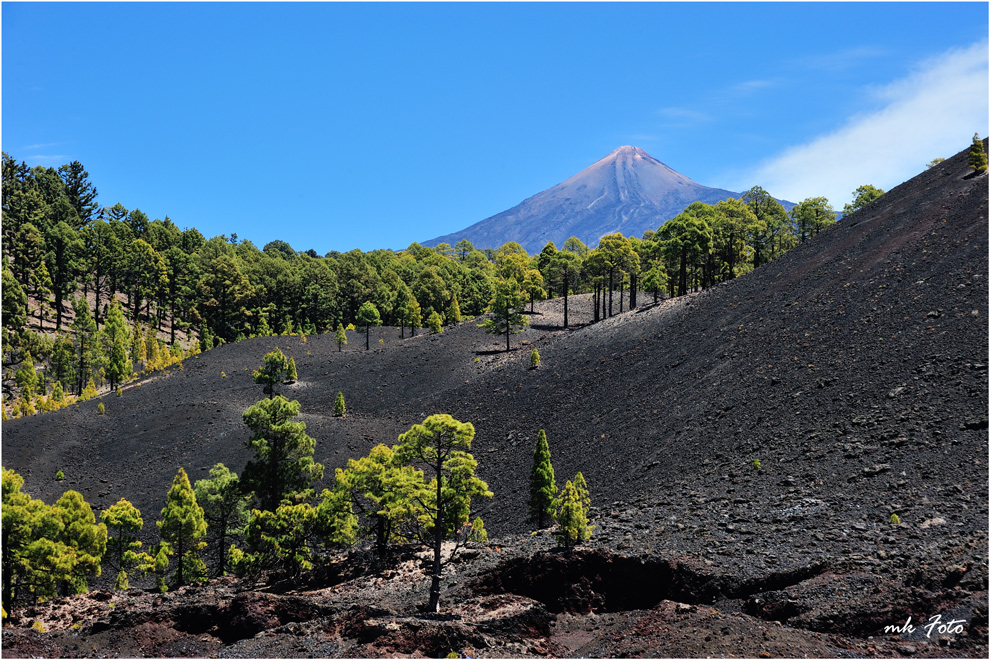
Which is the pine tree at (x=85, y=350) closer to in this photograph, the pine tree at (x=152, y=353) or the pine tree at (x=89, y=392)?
the pine tree at (x=89, y=392)

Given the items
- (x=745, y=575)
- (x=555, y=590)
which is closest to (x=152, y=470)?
(x=555, y=590)

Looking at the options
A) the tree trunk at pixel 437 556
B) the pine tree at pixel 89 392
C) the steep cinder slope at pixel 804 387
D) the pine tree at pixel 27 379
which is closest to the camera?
the tree trunk at pixel 437 556

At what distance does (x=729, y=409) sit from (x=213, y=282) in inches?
3137

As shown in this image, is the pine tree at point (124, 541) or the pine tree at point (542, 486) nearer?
the pine tree at point (124, 541)

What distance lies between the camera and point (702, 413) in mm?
40062

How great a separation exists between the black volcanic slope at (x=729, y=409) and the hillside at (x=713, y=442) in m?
0.18

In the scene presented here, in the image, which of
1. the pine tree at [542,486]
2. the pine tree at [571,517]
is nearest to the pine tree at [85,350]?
the pine tree at [542,486]

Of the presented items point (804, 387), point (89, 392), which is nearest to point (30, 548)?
point (804, 387)

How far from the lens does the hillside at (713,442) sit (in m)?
18.8

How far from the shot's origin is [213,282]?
95.0 meters

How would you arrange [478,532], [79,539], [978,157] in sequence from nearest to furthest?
[79,539] < [478,532] < [978,157]

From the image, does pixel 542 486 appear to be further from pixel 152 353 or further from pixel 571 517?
pixel 152 353

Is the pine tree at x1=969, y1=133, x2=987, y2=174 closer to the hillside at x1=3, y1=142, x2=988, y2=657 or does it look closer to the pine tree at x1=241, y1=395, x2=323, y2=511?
the hillside at x1=3, y1=142, x2=988, y2=657

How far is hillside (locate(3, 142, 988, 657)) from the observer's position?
18.8m
